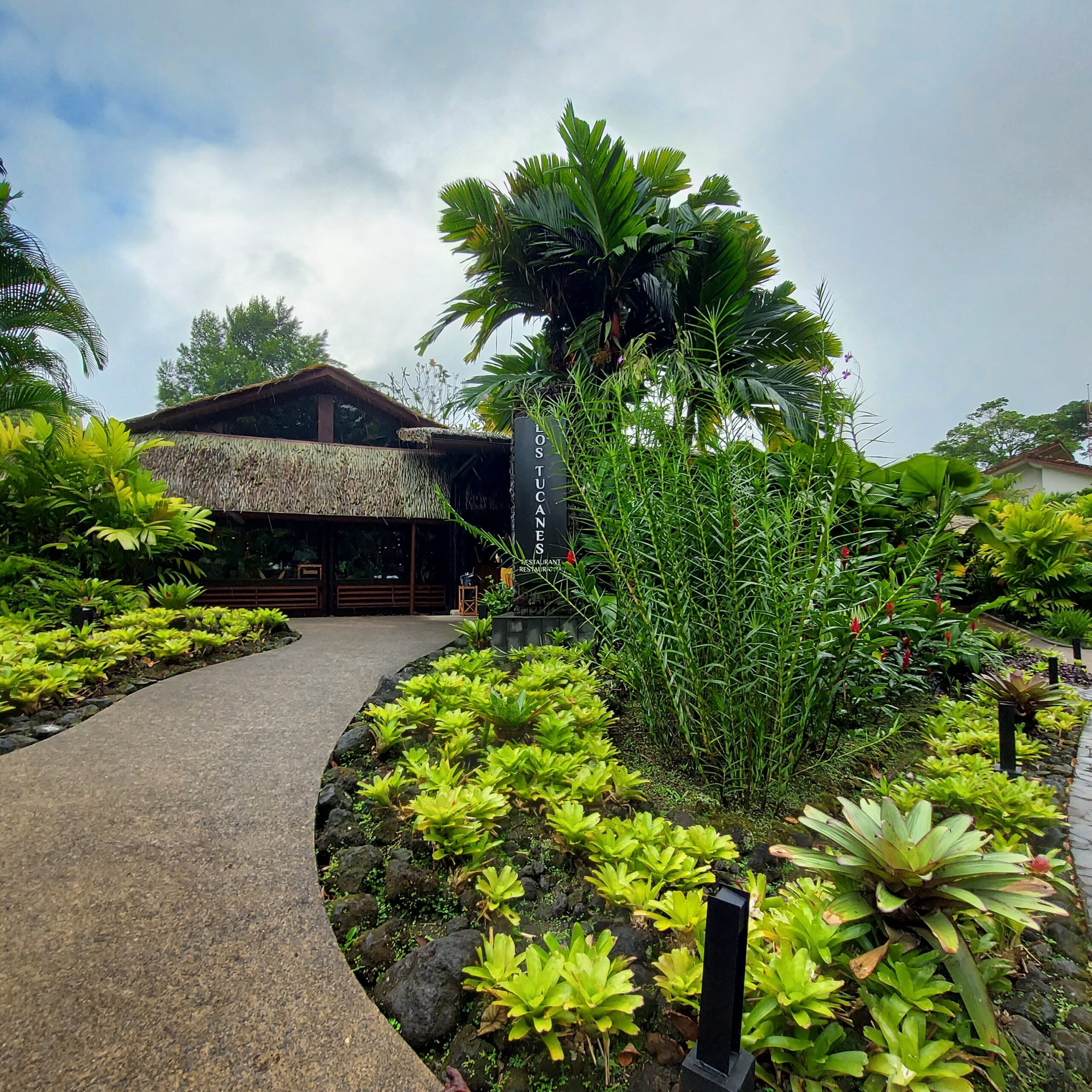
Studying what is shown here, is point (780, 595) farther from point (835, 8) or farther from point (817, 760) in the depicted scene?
point (835, 8)

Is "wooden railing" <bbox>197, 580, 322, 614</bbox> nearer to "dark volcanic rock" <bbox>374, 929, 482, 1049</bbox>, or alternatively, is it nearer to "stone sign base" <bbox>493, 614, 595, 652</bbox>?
"stone sign base" <bbox>493, 614, 595, 652</bbox>

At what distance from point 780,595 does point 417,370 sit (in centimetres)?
1951

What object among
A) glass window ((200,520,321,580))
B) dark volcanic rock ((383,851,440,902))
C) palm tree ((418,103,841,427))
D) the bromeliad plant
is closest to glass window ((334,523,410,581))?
glass window ((200,520,321,580))

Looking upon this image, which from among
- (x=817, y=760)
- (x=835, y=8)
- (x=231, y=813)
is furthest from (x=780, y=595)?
(x=835, y=8)

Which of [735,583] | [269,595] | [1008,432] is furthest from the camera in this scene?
[1008,432]

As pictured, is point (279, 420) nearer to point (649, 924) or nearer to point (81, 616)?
point (81, 616)

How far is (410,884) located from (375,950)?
0.70ft

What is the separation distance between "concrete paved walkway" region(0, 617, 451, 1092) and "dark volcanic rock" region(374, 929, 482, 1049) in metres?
0.04

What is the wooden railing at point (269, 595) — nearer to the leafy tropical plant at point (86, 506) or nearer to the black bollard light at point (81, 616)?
the leafy tropical plant at point (86, 506)

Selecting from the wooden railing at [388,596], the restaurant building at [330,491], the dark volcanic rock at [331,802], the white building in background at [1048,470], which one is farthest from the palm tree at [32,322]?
the white building in background at [1048,470]

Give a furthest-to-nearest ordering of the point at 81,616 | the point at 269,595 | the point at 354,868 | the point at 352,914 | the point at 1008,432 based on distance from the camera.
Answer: the point at 1008,432
the point at 269,595
the point at 81,616
the point at 354,868
the point at 352,914

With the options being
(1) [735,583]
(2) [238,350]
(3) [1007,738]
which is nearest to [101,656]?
(1) [735,583]

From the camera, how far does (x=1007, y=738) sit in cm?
231

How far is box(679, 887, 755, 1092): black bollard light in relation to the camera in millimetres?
878
